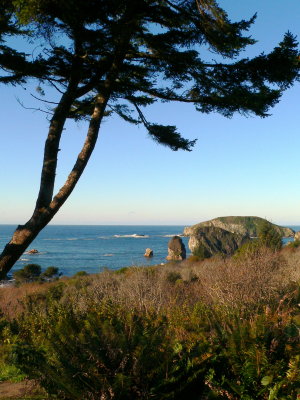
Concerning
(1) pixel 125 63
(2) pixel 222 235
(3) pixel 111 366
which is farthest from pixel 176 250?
(3) pixel 111 366

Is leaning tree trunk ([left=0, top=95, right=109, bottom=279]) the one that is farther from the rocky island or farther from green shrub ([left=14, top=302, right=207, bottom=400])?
the rocky island

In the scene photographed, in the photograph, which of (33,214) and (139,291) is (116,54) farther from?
(139,291)

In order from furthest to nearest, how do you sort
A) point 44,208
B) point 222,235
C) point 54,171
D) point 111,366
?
point 222,235, point 54,171, point 44,208, point 111,366

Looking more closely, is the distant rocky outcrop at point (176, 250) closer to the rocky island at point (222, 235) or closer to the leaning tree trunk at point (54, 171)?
the rocky island at point (222, 235)

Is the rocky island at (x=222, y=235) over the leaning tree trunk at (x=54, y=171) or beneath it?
beneath

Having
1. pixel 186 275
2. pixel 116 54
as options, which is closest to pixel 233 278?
pixel 116 54

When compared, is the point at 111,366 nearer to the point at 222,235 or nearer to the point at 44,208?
the point at 44,208

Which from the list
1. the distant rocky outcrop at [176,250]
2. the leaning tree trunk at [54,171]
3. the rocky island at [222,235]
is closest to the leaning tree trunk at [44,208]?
the leaning tree trunk at [54,171]

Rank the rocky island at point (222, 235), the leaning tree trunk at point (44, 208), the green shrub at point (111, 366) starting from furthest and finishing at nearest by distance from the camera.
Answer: the rocky island at point (222, 235) → the leaning tree trunk at point (44, 208) → the green shrub at point (111, 366)

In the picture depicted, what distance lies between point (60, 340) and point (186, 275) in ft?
80.9

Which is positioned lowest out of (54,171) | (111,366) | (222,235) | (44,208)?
(222,235)

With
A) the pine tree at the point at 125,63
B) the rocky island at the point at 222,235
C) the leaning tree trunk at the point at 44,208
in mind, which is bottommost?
the rocky island at the point at 222,235

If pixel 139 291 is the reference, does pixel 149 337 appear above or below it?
above

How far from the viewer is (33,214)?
561 centimetres
